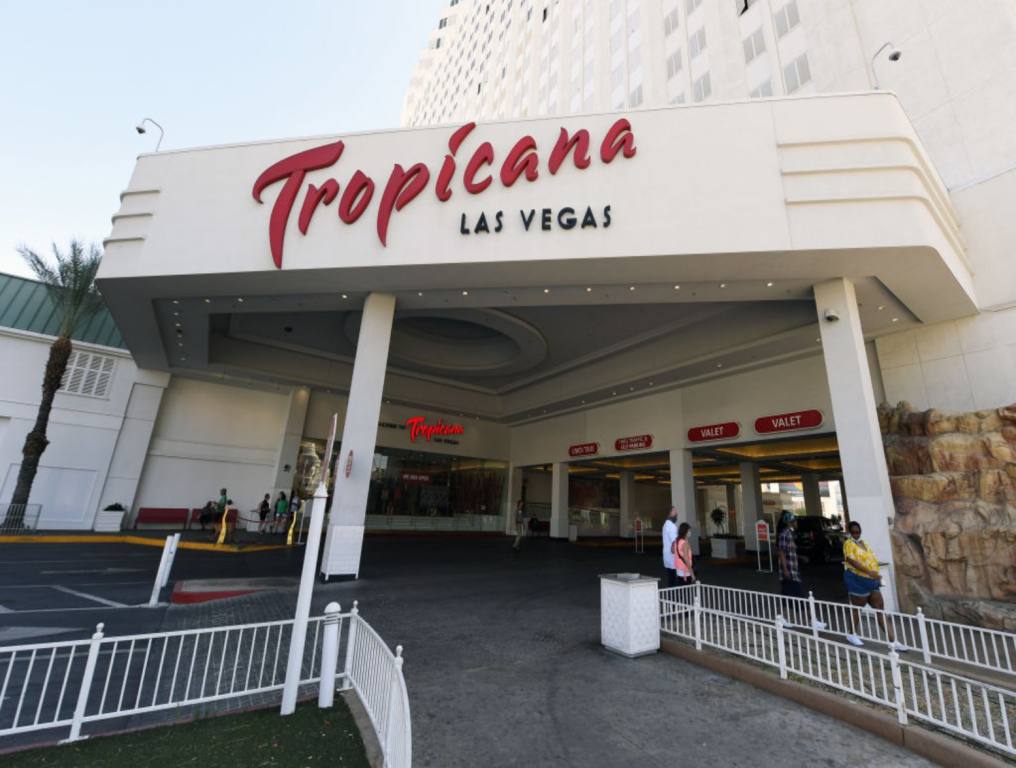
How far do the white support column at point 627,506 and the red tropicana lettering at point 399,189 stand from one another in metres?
22.1

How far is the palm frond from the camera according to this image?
18.0 meters

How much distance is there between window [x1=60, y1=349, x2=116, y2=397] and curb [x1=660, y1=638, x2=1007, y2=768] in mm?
24455

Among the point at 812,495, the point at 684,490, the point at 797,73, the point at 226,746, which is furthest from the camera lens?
the point at 812,495

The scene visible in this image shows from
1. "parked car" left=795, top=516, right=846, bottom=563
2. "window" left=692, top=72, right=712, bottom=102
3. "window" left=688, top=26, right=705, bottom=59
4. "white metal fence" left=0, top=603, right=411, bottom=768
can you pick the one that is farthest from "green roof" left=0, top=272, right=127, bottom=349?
"parked car" left=795, top=516, right=846, bottom=563

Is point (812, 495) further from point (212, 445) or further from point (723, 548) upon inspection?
point (212, 445)

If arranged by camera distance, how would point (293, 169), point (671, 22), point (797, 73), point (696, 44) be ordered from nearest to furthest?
point (293, 169)
point (797, 73)
point (696, 44)
point (671, 22)

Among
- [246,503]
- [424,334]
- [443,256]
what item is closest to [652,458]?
[424,334]

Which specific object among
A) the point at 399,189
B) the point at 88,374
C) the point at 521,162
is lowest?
the point at 88,374

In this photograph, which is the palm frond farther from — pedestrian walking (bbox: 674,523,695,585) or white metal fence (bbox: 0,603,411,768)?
pedestrian walking (bbox: 674,523,695,585)

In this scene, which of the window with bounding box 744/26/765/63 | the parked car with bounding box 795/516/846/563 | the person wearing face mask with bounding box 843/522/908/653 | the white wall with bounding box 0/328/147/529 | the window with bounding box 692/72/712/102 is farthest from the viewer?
the window with bounding box 692/72/712/102

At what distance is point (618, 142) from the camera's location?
37.1 ft

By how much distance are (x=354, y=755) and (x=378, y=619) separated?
4.25 meters

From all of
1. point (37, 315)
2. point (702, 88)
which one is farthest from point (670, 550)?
point (37, 315)

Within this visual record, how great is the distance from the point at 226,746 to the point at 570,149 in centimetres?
1272
